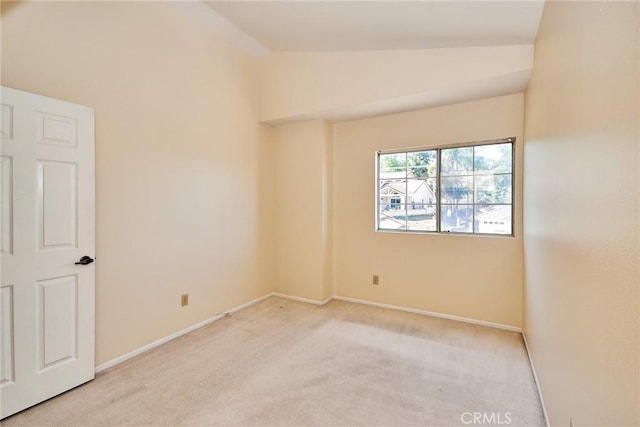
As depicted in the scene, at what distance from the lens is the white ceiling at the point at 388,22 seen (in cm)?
203

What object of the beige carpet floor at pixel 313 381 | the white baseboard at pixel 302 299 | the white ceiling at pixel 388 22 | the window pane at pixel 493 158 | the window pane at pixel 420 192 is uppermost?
the white ceiling at pixel 388 22

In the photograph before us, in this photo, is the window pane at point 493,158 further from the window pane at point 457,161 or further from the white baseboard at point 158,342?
the white baseboard at point 158,342

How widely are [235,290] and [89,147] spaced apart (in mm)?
2116

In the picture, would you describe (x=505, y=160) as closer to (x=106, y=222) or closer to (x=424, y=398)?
(x=424, y=398)

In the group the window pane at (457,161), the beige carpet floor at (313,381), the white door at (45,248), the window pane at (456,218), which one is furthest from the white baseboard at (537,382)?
the white door at (45,248)

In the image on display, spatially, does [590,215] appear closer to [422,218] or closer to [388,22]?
[388,22]

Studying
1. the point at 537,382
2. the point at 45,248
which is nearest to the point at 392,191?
the point at 537,382

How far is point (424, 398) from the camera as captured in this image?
197 centimetres

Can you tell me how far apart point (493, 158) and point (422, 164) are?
2.38 feet

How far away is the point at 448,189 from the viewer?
3.32 m

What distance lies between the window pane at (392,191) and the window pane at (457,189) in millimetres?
458

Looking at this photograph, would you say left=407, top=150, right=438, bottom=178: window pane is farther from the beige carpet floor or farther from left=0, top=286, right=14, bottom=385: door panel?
left=0, top=286, right=14, bottom=385: door panel

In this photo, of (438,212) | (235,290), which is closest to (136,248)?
(235,290)

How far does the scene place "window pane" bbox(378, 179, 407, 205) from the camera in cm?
362
